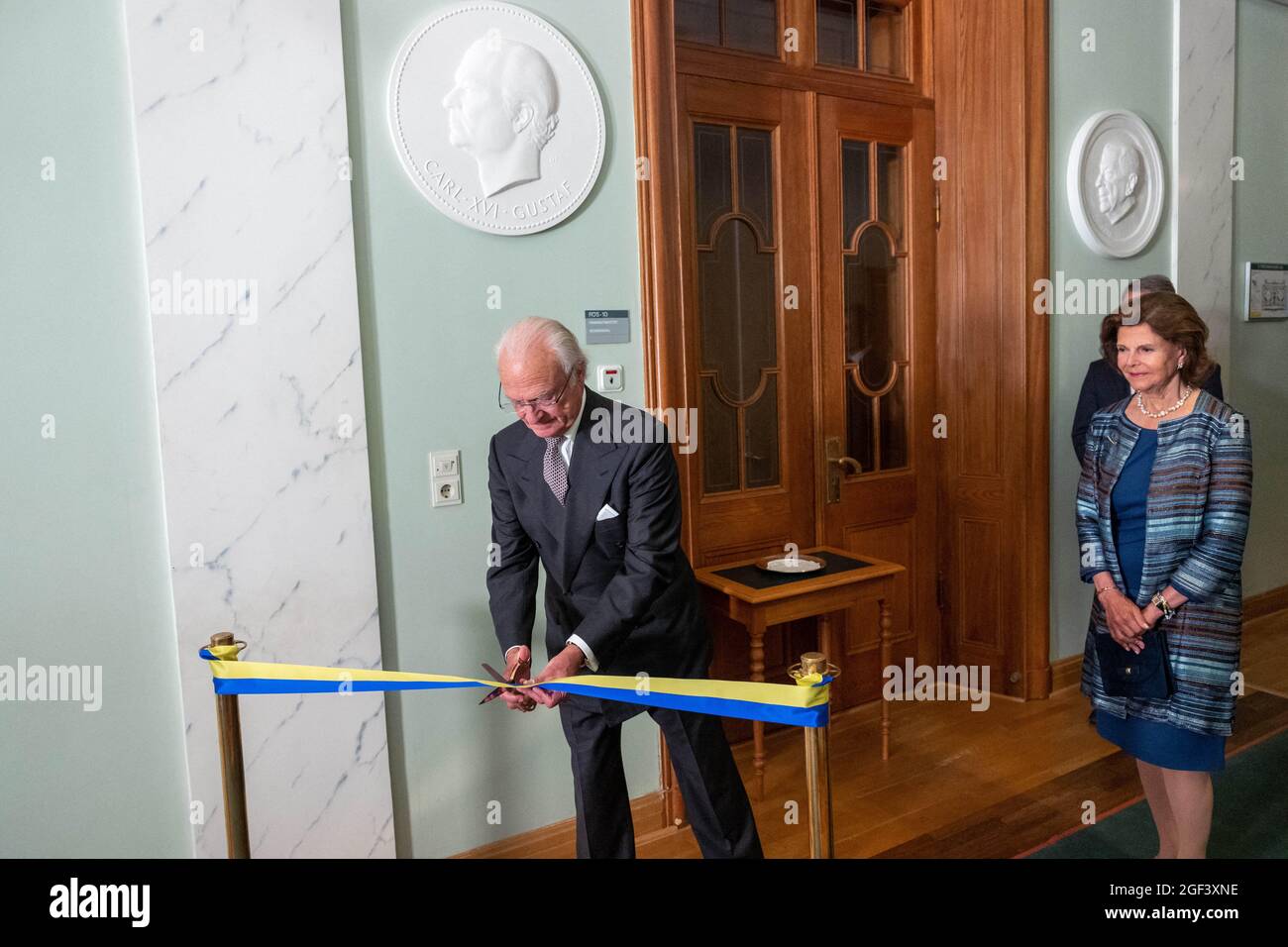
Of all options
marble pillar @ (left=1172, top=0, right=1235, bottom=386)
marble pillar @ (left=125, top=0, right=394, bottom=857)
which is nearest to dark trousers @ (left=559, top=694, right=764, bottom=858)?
marble pillar @ (left=125, top=0, right=394, bottom=857)

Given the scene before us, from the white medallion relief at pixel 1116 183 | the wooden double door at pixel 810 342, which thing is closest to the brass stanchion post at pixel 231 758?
the wooden double door at pixel 810 342

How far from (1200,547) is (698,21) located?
258cm

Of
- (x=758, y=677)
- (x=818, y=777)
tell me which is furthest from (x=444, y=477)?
(x=818, y=777)

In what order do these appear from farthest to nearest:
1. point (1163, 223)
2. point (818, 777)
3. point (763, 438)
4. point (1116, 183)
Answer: point (1163, 223) < point (1116, 183) < point (763, 438) < point (818, 777)

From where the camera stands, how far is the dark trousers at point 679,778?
2.50m

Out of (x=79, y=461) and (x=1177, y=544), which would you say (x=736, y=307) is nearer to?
(x=1177, y=544)

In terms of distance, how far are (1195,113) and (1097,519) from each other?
10.6 feet

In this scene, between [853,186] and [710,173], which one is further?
[853,186]

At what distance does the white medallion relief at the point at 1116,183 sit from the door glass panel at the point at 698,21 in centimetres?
182

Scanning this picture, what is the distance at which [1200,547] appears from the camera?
7.84ft

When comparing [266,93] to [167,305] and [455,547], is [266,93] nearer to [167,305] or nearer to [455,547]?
[167,305]

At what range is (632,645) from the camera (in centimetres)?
249

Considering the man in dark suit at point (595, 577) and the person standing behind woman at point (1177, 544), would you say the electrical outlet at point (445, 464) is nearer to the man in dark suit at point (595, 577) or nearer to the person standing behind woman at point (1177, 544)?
the man in dark suit at point (595, 577)

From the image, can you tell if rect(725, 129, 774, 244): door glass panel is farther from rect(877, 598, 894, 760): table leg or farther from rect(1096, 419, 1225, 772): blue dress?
rect(1096, 419, 1225, 772): blue dress
